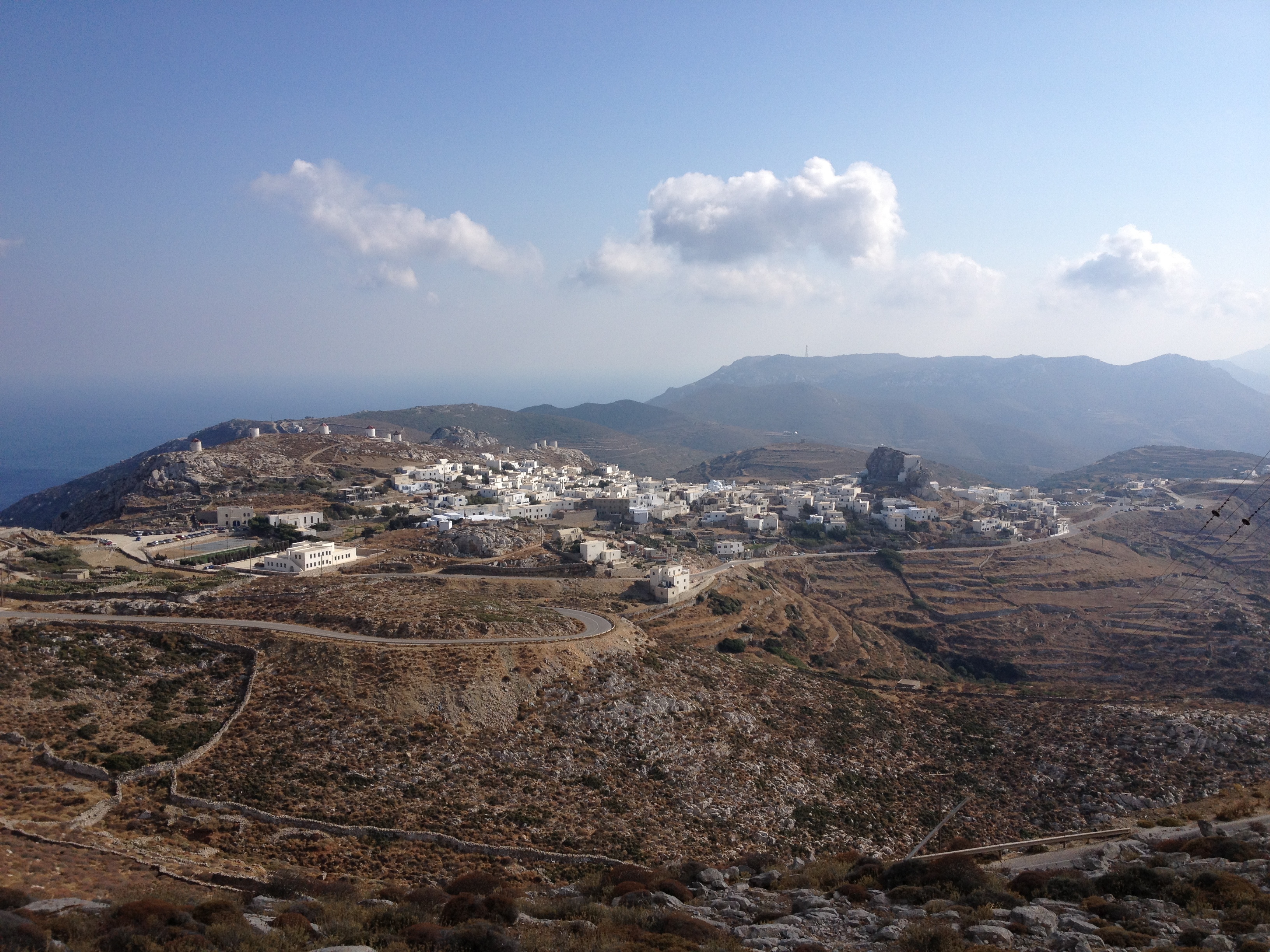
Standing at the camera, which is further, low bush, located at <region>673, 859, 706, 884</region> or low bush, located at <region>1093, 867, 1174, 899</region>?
low bush, located at <region>673, 859, 706, 884</region>

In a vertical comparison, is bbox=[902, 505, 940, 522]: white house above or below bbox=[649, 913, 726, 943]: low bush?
below

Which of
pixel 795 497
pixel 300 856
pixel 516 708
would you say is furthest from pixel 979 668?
pixel 300 856

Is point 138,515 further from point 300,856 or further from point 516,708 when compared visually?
point 300,856

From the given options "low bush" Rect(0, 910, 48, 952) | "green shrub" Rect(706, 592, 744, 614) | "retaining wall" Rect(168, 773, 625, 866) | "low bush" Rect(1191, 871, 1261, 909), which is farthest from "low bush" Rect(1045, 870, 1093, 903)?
"green shrub" Rect(706, 592, 744, 614)

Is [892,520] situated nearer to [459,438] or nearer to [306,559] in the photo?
[306,559]

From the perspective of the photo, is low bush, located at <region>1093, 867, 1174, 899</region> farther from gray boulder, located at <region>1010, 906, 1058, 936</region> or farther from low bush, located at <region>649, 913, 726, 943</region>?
low bush, located at <region>649, 913, 726, 943</region>
